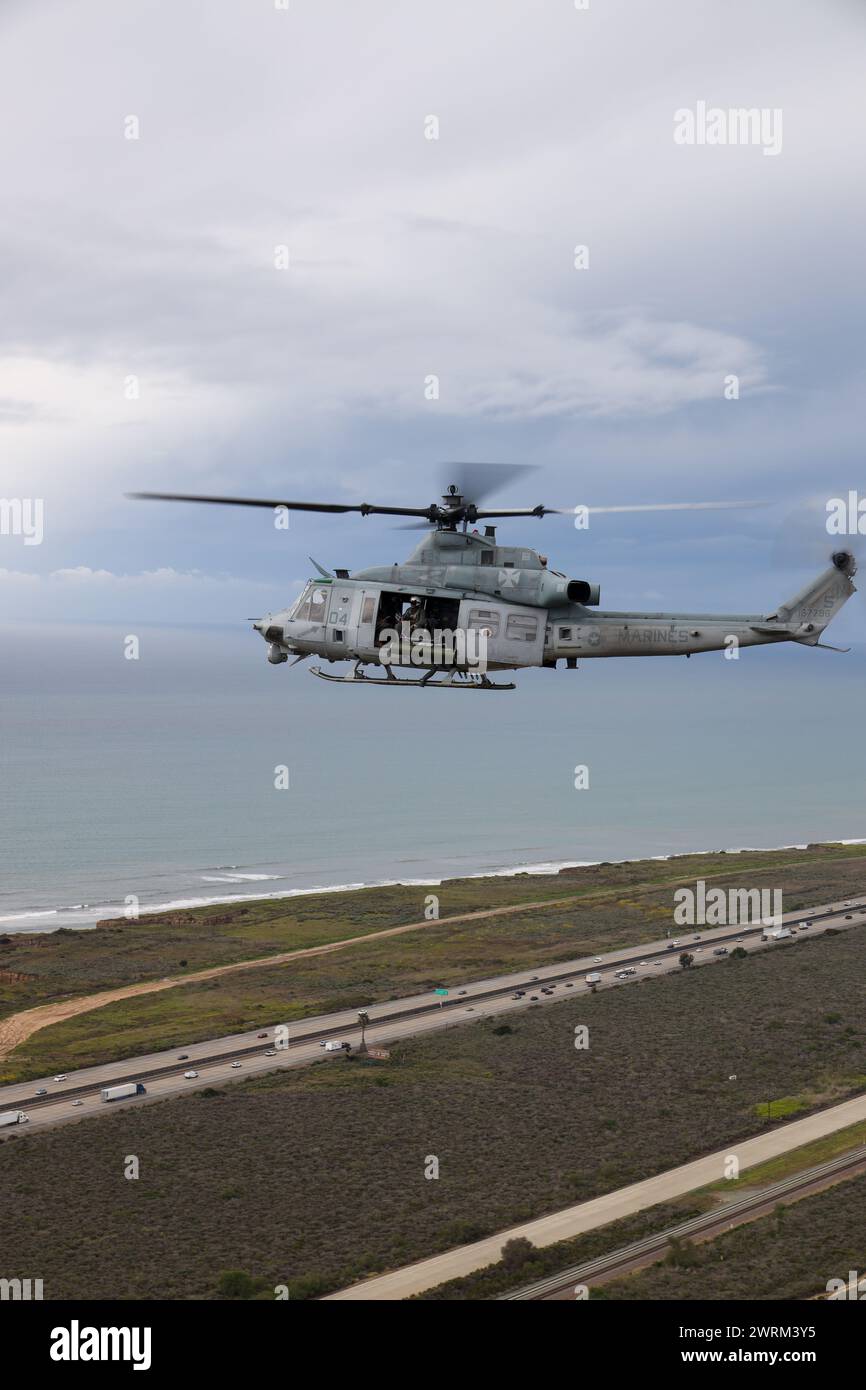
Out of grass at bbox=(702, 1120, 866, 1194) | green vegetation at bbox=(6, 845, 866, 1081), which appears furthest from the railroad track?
green vegetation at bbox=(6, 845, 866, 1081)

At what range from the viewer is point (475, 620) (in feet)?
108

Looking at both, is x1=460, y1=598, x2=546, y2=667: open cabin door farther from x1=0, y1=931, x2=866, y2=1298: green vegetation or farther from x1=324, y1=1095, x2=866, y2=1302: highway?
x1=0, y1=931, x2=866, y2=1298: green vegetation

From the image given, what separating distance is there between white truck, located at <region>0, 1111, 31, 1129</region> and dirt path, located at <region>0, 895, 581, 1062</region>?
8.95 meters

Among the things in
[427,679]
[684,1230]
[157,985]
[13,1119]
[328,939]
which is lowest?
[684,1230]

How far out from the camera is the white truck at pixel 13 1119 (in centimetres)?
5033

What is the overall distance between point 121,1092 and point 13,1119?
16.3 ft

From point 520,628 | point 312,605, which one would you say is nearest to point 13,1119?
point 312,605

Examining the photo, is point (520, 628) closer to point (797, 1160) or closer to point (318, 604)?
point (318, 604)

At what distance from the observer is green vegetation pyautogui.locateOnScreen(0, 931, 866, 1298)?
39906 mm

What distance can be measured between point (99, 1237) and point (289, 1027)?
24.9m

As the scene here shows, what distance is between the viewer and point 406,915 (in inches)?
3799
